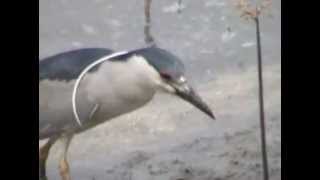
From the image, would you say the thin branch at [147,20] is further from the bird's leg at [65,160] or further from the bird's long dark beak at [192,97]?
the bird's leg at [65,160]

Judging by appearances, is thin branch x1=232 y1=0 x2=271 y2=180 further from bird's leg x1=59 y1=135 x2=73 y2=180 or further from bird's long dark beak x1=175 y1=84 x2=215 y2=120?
bird's leg x1=59 y1=135 x2=73 y2=180

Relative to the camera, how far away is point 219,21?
4.65ft

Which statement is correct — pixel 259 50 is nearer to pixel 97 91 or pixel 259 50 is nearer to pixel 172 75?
Result: pixel 172 75

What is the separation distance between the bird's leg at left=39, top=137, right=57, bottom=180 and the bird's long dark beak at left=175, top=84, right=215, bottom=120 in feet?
0.81

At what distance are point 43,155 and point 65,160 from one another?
0.14 ft

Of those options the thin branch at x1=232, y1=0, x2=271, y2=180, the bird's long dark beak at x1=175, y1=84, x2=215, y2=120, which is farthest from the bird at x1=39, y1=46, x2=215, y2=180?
the thin branch at x1=232, y1=0, x2=271, y2=180

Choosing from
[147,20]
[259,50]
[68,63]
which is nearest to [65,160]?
[68,63]

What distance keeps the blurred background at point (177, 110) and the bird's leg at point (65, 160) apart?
0.04 ft

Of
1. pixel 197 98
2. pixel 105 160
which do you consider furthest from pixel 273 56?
pixel 105 160

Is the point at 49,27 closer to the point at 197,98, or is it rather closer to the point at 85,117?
the point at 85,117

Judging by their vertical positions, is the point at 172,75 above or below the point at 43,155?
above

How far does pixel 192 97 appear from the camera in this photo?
1.35 m

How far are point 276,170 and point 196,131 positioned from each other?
17cm
